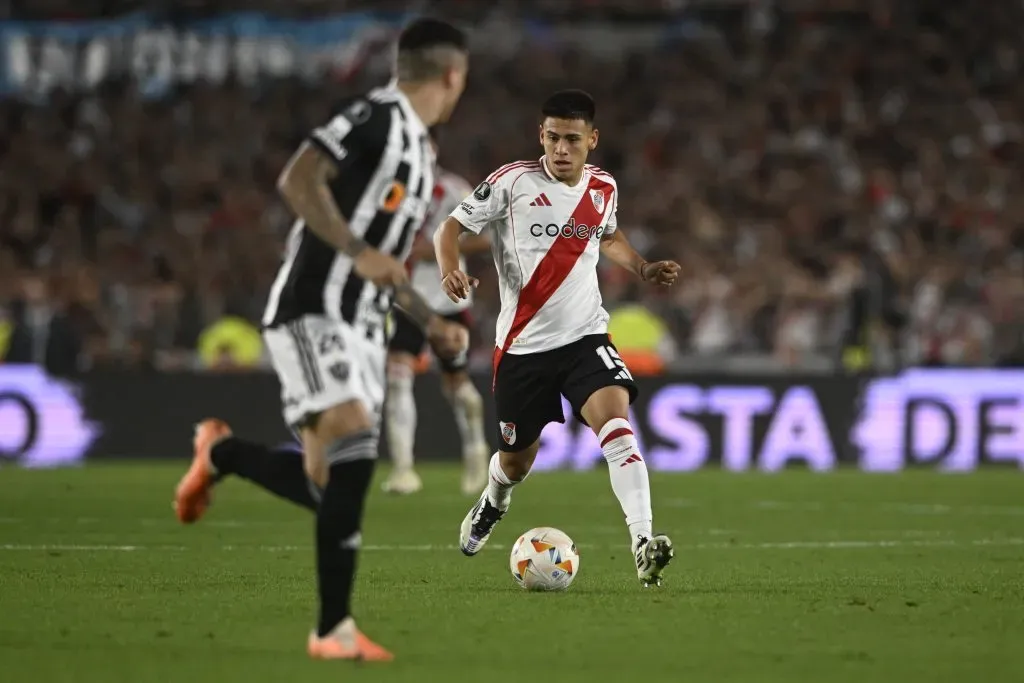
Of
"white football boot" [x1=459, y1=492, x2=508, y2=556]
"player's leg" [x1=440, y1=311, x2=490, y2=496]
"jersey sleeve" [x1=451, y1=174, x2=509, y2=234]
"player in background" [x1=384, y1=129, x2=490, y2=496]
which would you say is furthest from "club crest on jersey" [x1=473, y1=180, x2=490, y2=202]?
"player's leg" [x1=440, y1=311, x2=490, y2=496]

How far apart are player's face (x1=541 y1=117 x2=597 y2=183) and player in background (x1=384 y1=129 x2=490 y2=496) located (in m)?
5.50

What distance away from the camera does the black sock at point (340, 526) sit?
5434mm

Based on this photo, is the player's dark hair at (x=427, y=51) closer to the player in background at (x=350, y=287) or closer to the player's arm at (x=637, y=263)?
the player in background at (x=350, y=287)

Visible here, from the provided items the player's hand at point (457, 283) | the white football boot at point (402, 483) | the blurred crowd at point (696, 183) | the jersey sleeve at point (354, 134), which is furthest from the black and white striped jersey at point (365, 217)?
the blurred crowd at point (696, 183)

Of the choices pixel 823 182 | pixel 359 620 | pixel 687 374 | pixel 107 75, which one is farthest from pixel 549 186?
pixel 107 75

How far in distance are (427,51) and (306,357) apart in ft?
3.77

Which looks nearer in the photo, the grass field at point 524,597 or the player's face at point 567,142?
the grass field at point 524,597

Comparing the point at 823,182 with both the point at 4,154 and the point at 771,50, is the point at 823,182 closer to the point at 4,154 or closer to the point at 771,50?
the point at 771,50

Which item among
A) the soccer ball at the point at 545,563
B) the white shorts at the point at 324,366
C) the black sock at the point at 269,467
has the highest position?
the white shorts at the point at 324,366

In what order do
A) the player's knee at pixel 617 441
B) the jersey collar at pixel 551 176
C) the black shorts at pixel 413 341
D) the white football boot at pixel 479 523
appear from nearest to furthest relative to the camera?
1. the player's knee at pixel 617 441
2. the jersey collar at pixel 551 176
3. the white football boot at pixel 479 523
4. the black shorts at pixel 413 341

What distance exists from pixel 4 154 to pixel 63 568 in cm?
1690

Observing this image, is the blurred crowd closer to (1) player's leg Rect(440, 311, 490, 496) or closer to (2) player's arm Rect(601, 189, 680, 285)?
(1) player's leg Rect(440, 311, 490, 496)

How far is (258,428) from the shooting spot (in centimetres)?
1812

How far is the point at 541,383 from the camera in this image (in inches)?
322
